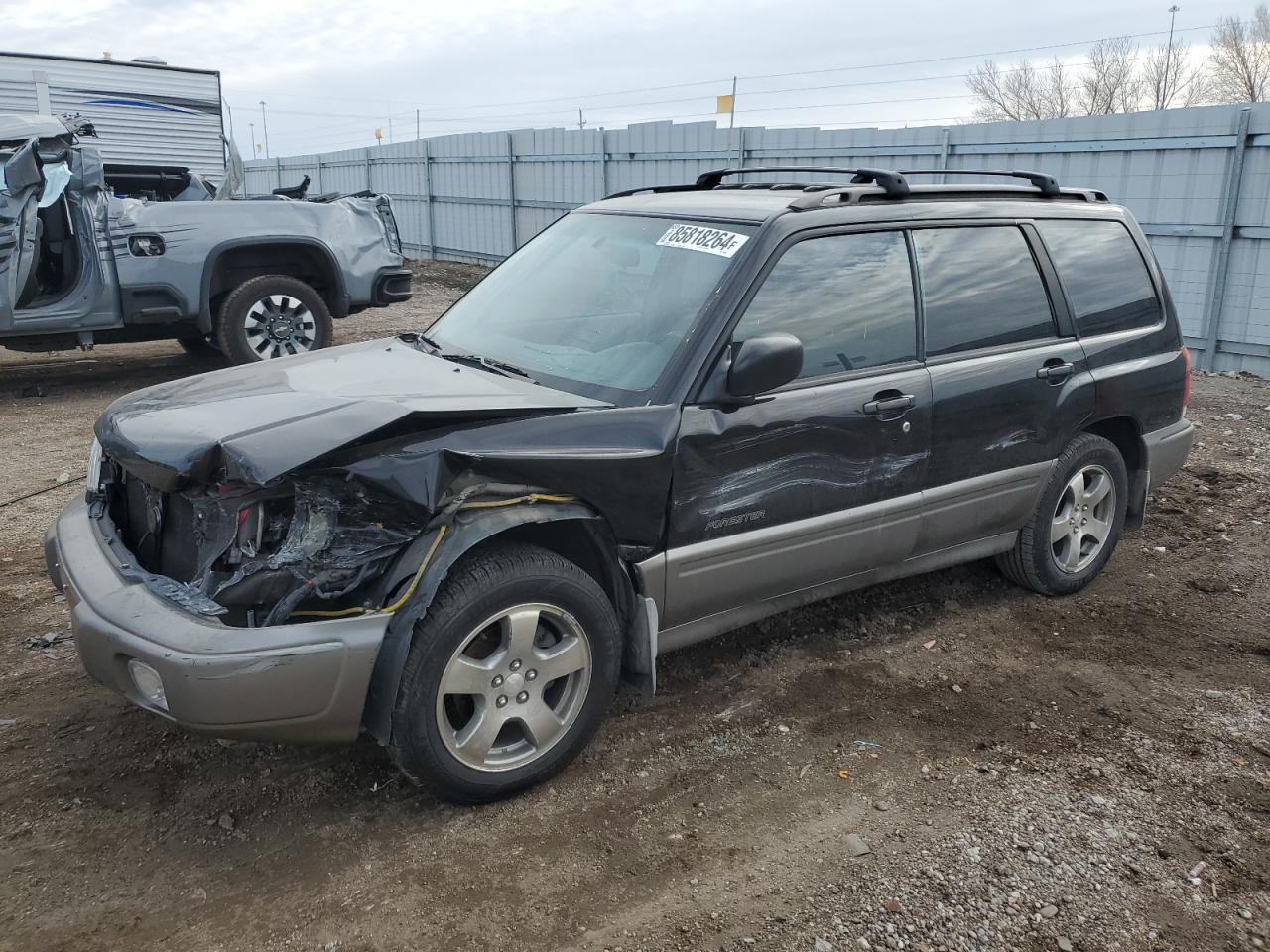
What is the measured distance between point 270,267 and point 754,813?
24.5 ft

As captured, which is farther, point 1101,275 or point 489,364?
point 1101,275

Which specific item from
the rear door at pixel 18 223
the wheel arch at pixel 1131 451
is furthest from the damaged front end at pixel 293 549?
the rear door at pixel 18 223

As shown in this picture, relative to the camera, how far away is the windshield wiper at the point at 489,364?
11.3ft

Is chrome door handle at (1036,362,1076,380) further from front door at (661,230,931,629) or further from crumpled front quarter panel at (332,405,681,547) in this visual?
crumpled front quarter panel at (332,405,681,547)

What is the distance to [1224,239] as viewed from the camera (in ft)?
31.1

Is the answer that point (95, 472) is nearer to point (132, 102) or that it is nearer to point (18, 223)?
point (18, 223)

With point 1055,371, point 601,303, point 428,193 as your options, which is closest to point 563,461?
point 601,303

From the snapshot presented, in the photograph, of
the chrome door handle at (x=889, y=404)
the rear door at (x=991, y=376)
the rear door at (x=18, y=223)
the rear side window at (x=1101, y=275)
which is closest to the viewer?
the chrome door handle at (x=889, y=404)

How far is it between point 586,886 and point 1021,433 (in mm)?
2585

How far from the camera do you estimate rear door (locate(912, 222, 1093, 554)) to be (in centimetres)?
389

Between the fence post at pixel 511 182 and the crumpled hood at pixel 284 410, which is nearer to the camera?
the crumpled hood at pixel 284 410

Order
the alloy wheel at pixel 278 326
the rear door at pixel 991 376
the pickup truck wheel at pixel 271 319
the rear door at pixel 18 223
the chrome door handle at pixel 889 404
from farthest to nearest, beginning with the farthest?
1. the alloy wheel at pixel 278 326
2. the pickup truck wheel at pixel 271 319
3. the rear door at pixel 18 223
4. the rear door at pixel 991 376
5. the chrome door handle at pixel 889 404

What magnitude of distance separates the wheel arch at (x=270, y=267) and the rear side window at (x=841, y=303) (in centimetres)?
637

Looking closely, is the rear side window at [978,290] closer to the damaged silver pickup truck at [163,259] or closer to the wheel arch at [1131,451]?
the wheel arch at [1131,451]
